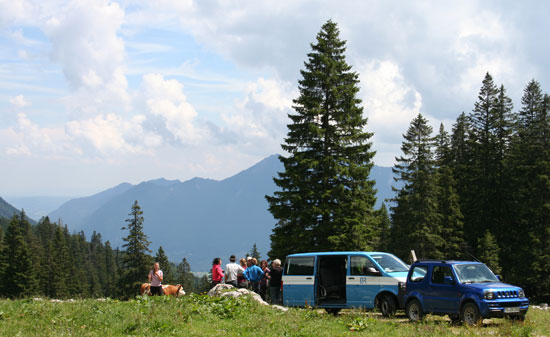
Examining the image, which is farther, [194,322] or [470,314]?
[470,314]

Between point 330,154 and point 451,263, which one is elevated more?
point 330,154

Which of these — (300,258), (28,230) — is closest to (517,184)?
(300,258)

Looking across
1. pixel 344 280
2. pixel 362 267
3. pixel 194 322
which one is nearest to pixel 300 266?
pixel 344 280

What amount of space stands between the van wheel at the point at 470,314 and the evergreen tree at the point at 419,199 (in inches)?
1305

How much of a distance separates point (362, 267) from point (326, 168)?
14555 mm

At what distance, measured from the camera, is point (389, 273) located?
1530 centimetres

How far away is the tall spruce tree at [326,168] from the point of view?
2959cm

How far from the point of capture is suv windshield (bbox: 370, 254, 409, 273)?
1570 cm

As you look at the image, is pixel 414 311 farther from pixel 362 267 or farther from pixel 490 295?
pixel 490 295

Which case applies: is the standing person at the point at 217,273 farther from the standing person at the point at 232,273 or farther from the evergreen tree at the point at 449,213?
the evergreen tree at the point at 449,213

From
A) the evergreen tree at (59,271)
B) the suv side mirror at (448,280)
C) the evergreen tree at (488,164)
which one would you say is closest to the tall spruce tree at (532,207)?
the evergreen tree at (488,164)

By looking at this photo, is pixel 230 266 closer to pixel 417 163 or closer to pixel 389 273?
pixel 389 273

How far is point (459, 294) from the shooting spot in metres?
13.2

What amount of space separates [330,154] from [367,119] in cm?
344
